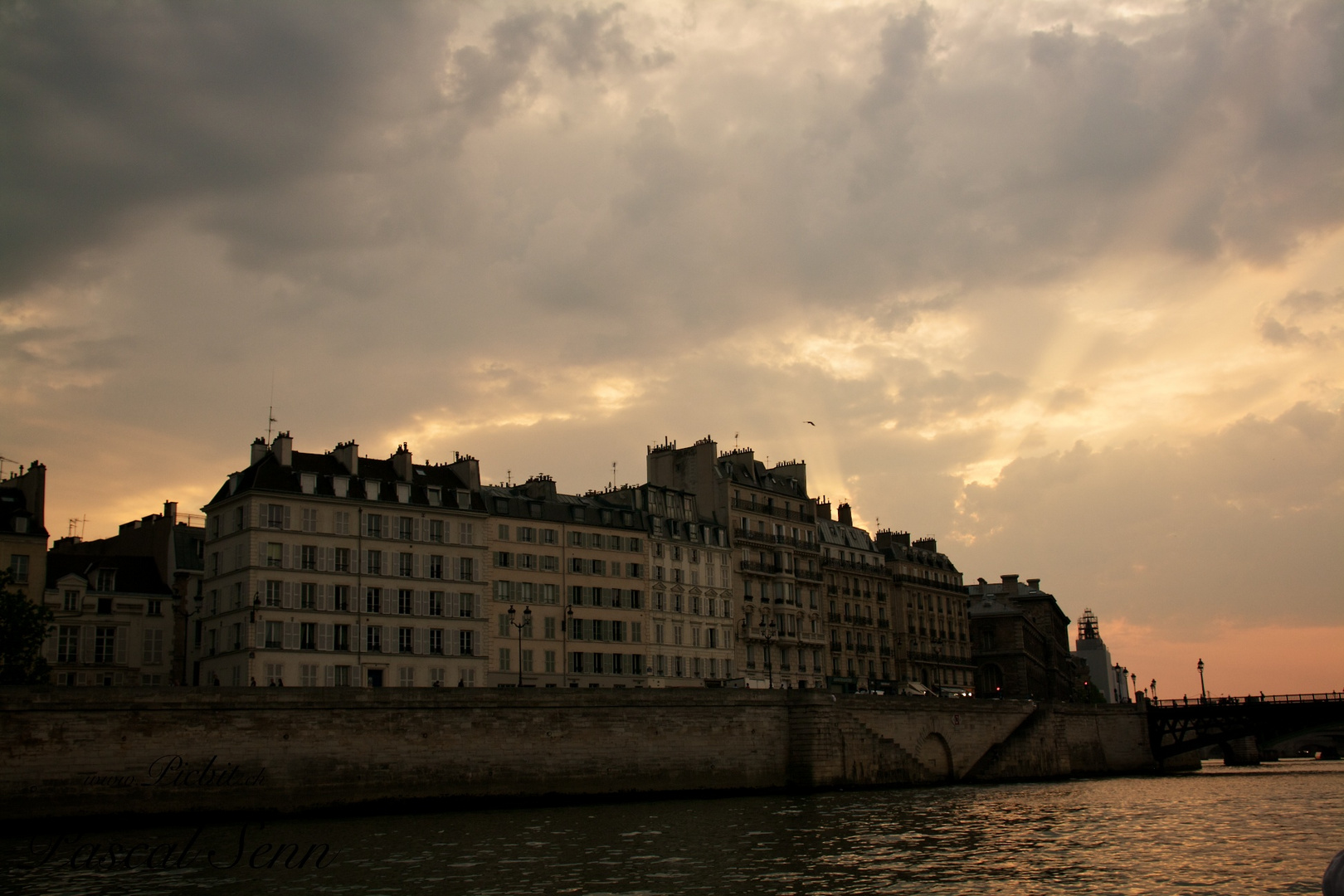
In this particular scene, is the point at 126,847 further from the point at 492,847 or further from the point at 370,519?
the point at 370,519

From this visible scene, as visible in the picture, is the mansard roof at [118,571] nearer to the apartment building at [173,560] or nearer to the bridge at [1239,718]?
the apartment building at [173,560]

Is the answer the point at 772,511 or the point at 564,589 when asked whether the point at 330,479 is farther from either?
the point at 772,511

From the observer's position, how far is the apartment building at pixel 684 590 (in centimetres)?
8450

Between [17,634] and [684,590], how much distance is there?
41.8m

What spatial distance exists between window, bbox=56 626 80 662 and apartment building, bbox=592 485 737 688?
32.5m

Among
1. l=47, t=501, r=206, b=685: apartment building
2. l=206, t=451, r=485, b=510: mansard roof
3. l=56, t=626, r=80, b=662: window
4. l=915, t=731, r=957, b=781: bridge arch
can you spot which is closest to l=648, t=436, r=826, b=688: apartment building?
l=915, t=731, r=957, b=781: bridge arch

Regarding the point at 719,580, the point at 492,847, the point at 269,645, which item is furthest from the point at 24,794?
the point at 719,580

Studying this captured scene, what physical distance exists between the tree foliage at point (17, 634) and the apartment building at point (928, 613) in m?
70.1

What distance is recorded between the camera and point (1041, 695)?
152125 millimetres

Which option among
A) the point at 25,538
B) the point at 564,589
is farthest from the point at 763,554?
the point at 25,538

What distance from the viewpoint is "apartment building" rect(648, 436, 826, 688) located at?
3617 inches

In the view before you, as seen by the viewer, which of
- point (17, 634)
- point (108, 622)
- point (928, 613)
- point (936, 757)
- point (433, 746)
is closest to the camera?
point (433, 746)

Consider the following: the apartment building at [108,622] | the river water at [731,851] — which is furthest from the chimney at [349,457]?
the river water at [731,851]

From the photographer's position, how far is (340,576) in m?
68.9
